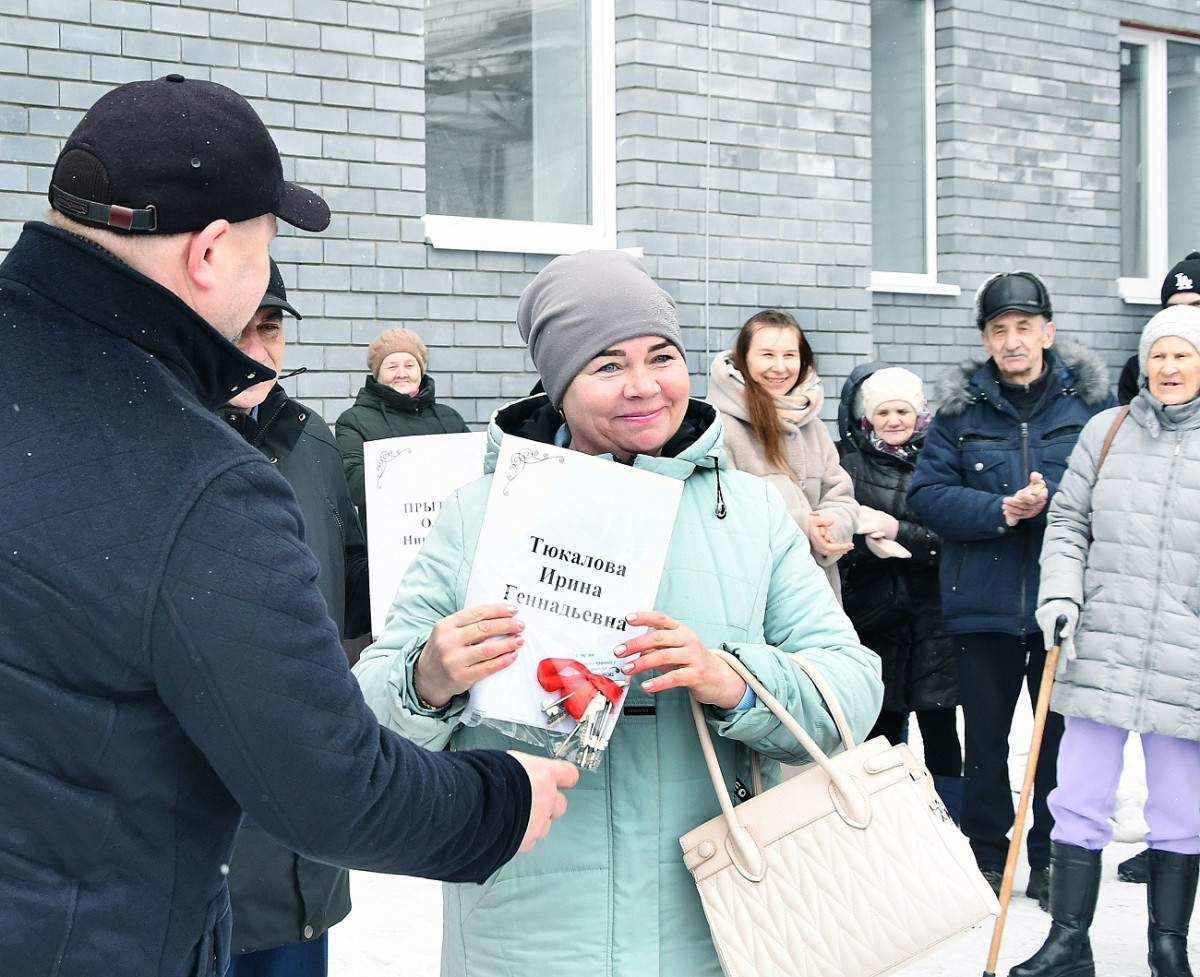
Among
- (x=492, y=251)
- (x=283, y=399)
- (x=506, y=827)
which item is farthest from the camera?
(x=492, y=251)

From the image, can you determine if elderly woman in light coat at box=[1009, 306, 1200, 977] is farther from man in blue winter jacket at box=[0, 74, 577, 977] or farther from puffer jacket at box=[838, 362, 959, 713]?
man in blue winter jacket at box=[0, 74, 577, 977]

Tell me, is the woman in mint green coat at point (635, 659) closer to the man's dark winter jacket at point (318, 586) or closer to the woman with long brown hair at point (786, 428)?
the man's dark winter jacket at point (318, 586)

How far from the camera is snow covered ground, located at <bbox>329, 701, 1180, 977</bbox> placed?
441 cm

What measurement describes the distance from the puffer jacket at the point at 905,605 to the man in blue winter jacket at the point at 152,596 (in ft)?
13.4

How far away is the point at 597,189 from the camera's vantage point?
7.73 metres

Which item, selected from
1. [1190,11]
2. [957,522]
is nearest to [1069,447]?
[957,522]

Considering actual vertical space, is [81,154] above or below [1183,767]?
above

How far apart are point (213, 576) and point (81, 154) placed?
0.48m

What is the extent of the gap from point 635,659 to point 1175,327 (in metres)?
2.95

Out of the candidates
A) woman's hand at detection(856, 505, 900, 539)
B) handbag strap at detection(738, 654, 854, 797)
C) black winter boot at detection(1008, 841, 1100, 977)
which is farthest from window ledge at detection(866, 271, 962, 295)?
handbag strap at detection(738, 654, 854, 797)

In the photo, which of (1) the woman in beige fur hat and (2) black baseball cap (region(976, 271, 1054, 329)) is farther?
(1) the woman in beige fur hat

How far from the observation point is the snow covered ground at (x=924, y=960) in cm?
441

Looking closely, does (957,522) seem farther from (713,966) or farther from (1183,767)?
(713,966)

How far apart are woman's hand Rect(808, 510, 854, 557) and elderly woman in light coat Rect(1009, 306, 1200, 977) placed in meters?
0.85
